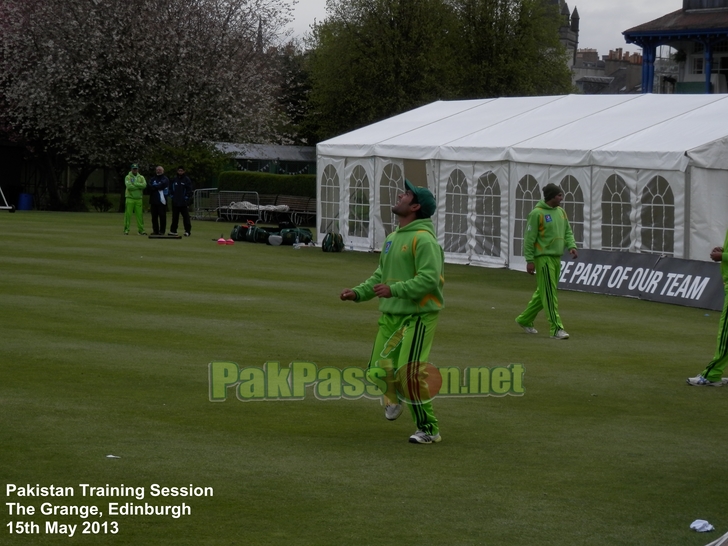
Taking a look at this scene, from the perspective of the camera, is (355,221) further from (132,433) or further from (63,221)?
(132,433)

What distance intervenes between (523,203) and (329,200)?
806 cm

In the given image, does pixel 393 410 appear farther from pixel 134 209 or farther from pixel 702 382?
pixel 134 209

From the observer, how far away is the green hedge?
1994 inches

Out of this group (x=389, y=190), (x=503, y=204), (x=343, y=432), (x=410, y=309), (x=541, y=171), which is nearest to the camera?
(x=410, y=309)

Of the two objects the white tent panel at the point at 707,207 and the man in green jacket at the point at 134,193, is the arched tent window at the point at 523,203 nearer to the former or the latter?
the white tent panel at the point at 707,207

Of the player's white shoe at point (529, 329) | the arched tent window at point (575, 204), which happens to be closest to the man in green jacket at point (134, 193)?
the arched tent window at point (575, 204)

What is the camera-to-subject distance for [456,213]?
28766mm

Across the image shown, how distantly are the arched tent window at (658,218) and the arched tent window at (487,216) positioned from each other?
4547 mm

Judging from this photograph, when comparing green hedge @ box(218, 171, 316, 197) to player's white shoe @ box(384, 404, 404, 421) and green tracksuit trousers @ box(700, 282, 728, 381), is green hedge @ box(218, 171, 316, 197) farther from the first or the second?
player's white shoe @ box(384, 404, 404, 421)

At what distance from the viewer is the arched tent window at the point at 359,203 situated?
104 feet

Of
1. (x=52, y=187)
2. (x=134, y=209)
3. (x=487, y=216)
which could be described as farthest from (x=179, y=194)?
(x=52, y=187)

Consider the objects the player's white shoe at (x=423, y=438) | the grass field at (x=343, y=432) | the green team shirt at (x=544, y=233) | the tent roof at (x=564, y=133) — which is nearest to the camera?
the grass field at (x=343, y=432)

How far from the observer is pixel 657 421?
Answer: 10047mm

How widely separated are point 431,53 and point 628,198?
1663 inches
